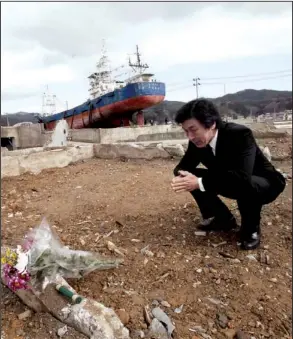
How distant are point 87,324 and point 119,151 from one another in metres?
4.52

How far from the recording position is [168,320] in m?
1.61

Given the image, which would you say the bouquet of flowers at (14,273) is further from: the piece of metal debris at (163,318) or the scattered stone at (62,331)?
the piece of metal debris at (163,318)

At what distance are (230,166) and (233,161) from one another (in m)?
0.04

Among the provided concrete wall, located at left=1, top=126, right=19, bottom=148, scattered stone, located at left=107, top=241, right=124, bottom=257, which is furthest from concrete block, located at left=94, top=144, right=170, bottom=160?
concrete wall, located at left=1, top=126, right=19, bottom=148

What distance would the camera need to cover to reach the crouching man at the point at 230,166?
2.08 meters

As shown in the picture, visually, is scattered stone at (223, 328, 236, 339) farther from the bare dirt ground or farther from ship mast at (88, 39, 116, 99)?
ship mast at (88, 39, 116, 99)

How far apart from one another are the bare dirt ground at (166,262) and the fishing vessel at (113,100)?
13561 millimetres

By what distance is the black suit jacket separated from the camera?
2092 millimetres

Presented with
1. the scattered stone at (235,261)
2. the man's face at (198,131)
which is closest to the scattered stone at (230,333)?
the scattered stone at (235,261)

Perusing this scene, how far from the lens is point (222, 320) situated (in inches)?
64.9

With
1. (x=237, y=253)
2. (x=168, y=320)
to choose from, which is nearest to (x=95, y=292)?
(x=168, y=320)

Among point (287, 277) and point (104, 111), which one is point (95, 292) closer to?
point (287, 277)

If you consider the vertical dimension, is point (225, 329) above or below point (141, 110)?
below

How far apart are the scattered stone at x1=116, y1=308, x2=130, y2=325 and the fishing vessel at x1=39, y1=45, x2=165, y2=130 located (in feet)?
51.4
